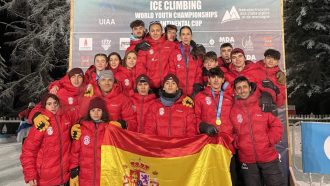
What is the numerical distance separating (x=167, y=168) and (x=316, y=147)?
3.35 meters

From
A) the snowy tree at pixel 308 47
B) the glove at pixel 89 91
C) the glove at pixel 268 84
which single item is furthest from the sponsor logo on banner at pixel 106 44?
the snowy tree at pixel 308 47

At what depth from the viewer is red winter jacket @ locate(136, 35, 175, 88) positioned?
19.4 feet

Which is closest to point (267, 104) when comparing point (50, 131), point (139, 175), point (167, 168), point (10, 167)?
point (167, 168)

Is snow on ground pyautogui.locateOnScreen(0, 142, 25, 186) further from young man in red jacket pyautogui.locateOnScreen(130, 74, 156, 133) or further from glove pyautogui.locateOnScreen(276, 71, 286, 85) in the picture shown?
glove pyautogui.locateOnScreen(276, 71, 286, 85)

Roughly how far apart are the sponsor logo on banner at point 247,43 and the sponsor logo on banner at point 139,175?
12.6 ft

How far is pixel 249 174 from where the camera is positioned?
489cm

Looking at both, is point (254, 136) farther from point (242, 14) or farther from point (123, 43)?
point (123, 43)

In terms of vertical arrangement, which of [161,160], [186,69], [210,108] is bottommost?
[161,160]

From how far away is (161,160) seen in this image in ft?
15.5

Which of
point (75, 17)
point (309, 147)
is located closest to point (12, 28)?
point (75, 17)

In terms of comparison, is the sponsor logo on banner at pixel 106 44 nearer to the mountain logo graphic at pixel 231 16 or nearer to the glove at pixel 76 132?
the mountain logo graphic at pixel 231 16

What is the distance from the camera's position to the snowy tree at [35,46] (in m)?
15.9

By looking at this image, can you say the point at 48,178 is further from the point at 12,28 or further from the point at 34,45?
the point at 12,28

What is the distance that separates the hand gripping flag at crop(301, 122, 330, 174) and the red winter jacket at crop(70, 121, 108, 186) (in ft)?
12.9
